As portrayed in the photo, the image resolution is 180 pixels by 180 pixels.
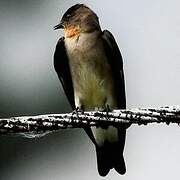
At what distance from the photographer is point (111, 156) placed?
580cm

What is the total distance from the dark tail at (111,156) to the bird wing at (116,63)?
238 mm

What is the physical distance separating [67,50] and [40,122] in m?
1.87

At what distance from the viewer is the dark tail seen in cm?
567

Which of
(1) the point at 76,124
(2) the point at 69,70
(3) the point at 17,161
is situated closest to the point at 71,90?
(2) the point at 69,70

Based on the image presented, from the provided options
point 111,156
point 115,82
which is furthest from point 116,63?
point 111,156

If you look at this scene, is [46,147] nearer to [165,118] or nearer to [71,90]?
[71,90]

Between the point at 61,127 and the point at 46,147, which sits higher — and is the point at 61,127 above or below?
below

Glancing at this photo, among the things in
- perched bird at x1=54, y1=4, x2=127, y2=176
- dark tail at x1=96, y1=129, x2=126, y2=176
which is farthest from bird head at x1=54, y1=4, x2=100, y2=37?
dark tail at x1=96, y1=129, x2=126, y2=176

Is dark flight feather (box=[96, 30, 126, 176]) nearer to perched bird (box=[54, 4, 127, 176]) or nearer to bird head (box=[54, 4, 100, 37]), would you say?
perched bird (box=[54, 4, 127, 176])

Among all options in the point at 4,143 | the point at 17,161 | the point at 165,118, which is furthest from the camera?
the point at 17,161

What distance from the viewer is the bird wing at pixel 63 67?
19.0ft

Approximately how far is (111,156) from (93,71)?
1.79 ft

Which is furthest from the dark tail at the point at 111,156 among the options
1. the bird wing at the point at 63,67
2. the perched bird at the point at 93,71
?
A: the bird wing at the point at 63,67

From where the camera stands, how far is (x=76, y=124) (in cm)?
392
